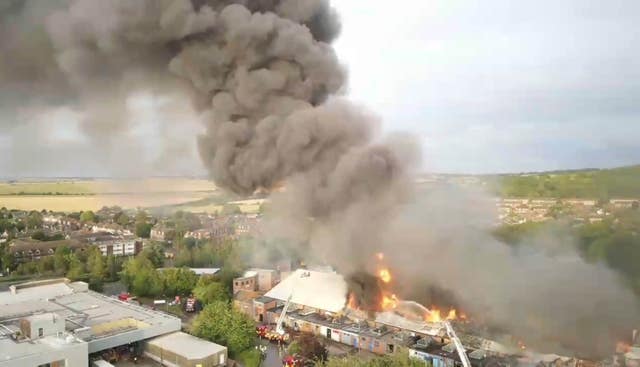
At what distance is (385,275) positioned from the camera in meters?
14.1

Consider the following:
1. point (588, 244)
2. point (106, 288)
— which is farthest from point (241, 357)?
point (106, 288)

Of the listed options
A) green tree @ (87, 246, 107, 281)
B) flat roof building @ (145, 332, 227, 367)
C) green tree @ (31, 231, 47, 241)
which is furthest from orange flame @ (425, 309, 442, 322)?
green tree @ (31, 231, 47, 241)

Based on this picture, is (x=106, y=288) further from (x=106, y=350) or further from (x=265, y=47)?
(x=265, y=47)

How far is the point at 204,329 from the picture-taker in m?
12.7

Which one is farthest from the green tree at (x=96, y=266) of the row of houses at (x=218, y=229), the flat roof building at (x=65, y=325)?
the row of houses at (x=218, y=229)

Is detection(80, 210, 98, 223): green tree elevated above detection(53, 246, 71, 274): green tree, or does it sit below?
above

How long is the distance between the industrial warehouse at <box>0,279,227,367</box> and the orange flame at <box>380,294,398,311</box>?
4.97 m

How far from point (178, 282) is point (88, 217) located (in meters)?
22.4

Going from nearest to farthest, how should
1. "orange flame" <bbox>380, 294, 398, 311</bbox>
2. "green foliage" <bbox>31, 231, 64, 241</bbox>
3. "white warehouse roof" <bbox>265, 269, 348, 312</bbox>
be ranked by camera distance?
"orange flame" <bbox>380, 294, 398, 311</bbox>
"white warehouse roof" <bbox>265, 269, 348, 312</bbox>
"green foliage" <bbox>31, 231, 64, 241</bbox>

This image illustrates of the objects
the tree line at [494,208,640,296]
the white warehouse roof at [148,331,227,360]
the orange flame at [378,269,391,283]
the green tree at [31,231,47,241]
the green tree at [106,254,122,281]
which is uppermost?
the tree line at [494,208,640,296]

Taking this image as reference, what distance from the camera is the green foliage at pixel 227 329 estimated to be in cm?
1236

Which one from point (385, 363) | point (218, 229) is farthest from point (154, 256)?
point (385, 363)

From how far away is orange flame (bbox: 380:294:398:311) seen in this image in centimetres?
1459

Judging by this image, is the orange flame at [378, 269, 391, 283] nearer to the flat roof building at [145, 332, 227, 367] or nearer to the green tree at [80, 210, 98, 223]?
the flat roof building at [145, 332, 227, 367]
